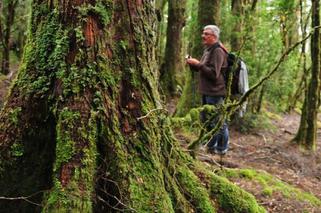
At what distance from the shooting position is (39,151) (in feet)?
12.6

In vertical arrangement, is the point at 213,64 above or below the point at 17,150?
above

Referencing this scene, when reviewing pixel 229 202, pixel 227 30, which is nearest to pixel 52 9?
pixel 229 202

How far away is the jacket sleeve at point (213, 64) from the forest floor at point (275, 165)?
132cm

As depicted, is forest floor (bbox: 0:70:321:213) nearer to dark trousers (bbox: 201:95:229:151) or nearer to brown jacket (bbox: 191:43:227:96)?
dark trousers (bbox: 201:95:229:151)

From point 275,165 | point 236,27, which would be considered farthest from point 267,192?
point 236,27

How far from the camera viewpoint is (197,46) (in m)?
11.0

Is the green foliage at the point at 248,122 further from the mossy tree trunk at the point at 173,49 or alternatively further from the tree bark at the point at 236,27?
the mossy tree trunk at the point at 173,49

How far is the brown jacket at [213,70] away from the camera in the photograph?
816 centimetres

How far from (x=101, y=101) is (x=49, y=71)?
52 centimetres

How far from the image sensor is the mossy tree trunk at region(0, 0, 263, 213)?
3.66 m

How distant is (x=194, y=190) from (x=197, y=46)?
6.84 meters

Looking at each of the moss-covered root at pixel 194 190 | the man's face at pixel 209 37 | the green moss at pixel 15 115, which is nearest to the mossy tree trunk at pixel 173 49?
the man's face at pixel 209 37

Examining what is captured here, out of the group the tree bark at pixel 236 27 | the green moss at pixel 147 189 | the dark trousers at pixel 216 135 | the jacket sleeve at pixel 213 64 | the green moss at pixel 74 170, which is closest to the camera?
the green moss at pixel 74 170

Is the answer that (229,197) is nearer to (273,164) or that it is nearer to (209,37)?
(209,37)
